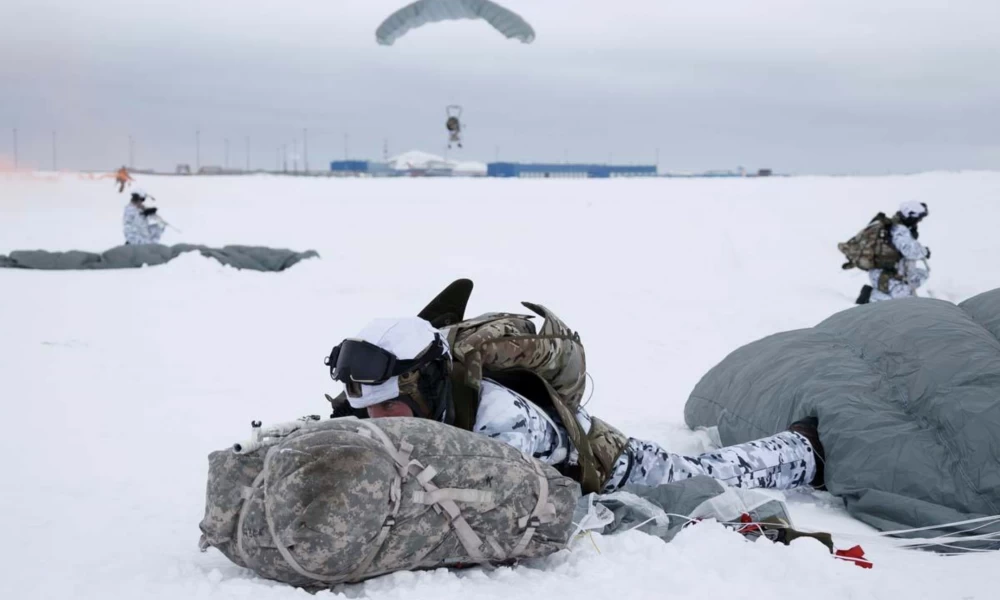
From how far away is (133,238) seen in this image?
1424 cm

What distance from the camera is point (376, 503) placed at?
2230mm

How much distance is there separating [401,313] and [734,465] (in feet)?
20.4

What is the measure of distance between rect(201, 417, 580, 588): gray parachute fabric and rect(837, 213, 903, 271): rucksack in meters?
7.69

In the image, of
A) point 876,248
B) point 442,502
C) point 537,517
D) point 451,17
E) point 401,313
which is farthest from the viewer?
point 451,17

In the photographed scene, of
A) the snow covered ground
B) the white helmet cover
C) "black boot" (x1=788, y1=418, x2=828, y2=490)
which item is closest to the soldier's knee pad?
the snow covered ground

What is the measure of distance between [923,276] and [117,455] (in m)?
7.96

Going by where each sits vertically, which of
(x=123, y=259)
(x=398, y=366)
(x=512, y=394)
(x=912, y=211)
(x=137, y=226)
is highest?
(x=912, y=211)

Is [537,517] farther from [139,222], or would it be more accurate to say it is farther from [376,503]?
[139,222]

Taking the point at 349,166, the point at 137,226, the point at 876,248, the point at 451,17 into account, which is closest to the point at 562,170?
the point at 349,166

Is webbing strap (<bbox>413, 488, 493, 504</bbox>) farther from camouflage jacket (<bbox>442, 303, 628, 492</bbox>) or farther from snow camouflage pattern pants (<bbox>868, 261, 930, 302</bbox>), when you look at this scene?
snow camouflage pattern pants (<bbox>868, 261, 930, 302</bbox>)

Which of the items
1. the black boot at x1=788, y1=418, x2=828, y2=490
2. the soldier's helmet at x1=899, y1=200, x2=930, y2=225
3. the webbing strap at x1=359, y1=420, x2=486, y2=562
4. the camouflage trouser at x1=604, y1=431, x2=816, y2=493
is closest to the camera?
the webbing strap at x1=359, y1=420, x2=486, y2=562

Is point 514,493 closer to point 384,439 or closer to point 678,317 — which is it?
point 384,439

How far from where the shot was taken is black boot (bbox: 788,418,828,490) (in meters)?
3.77

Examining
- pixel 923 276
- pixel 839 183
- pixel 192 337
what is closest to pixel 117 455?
pixel 192 337
